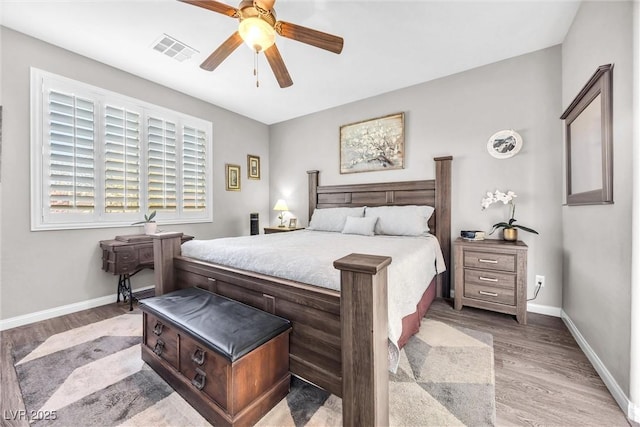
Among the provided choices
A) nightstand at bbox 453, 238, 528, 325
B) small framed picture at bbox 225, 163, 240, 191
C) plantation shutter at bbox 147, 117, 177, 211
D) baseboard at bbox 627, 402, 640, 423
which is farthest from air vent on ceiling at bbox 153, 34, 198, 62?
baseboard at bbox 627, 402, 640, 423

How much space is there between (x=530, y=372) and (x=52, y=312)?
431cm

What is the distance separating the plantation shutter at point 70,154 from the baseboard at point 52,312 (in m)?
1.02

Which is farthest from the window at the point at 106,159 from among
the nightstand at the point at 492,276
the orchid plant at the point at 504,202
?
the orchid plant at the point at 504,202

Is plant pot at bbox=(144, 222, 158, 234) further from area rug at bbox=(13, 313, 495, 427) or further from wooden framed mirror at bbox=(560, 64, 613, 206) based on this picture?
wooden framed mirror at bbox=(560, 64, 613, 206)

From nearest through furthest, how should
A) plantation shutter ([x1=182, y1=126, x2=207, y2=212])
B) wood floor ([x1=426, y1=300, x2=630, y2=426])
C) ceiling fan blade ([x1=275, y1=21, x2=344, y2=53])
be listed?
wood floor ([x1=426, y1=300, x2=630, y2=426]) → ceiling fan blade ([x1=275, y1=21, x2=344, y2=53]) → plantation shutter ([x1=182, y1=126, x2=207, y2=212])

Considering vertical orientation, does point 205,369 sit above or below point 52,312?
above

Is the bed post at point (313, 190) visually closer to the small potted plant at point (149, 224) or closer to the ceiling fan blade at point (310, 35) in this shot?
the small potted plant at point (149, 224)

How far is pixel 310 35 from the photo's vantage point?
1.75m

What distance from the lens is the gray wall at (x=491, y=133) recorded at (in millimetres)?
2635

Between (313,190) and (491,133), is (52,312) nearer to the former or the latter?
(313,190)

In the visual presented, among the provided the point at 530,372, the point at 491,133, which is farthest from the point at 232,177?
the point at 530,372

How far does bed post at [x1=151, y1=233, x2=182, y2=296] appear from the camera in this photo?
219 cm

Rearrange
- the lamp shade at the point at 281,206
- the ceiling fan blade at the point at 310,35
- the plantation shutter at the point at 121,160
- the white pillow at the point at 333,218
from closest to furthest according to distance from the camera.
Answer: the ceiling fan blade at the point at 310,35 → the plantation shutter at the point at 121,160 → the white pillow at the point at 333,218 → the lamp shade at the point at 281,206

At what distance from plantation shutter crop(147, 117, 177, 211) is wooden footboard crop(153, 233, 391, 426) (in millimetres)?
1861
